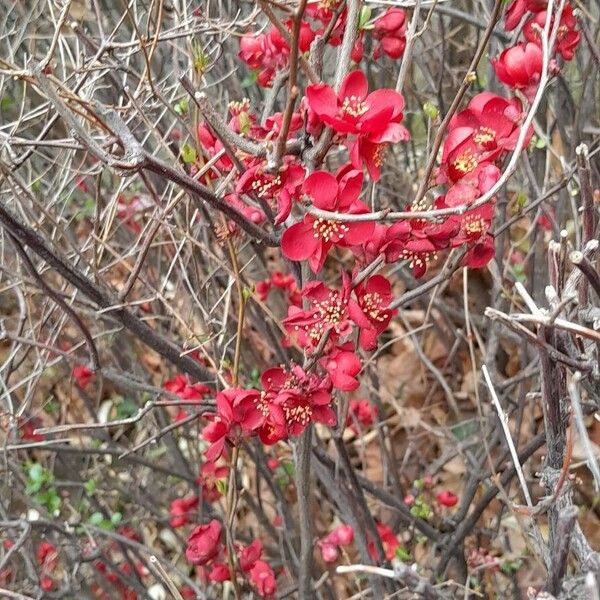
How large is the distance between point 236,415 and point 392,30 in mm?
720

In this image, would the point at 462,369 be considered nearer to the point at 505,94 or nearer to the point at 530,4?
the point at 505,94

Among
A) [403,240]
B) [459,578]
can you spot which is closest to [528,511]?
[403,240]

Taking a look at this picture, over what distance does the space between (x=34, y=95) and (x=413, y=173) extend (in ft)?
5.00

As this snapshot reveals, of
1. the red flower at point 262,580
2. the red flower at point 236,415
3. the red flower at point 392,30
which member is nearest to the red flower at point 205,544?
the red flower at point 262,580

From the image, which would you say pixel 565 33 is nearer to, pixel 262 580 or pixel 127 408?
pixel 262 580

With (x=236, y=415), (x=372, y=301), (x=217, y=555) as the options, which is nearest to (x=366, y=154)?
(x=372, y=301)

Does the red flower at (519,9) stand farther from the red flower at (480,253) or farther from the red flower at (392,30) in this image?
the red flower at (480,253)

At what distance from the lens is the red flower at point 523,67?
112cm

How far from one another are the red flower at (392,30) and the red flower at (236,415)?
658 mm

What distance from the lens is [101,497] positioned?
2.77 meters

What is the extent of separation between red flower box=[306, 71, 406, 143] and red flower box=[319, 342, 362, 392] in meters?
0.30

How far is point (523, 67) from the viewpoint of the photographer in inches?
44.1

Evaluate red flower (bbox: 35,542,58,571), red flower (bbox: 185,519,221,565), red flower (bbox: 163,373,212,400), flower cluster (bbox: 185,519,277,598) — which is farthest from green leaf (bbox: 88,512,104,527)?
red flower (bbox: 185,519,221,565)

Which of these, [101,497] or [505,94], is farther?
[101,497]
